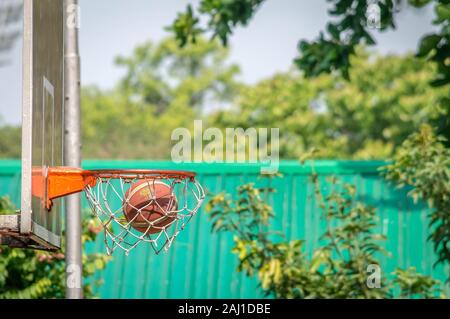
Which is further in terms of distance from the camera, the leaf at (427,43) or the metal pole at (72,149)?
the leaf at (427,43)

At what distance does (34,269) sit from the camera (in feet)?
36.7

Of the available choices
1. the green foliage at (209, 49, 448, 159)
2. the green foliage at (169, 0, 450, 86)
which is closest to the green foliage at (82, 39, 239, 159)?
the green foliage at (209, 49, 448, 159)

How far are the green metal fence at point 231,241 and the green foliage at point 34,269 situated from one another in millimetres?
1602

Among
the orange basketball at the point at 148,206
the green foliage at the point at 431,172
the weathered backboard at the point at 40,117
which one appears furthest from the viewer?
the green foliage at the point at 431,172

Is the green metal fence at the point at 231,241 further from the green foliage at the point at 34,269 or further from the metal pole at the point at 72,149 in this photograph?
the metal pole at the point at 72,149

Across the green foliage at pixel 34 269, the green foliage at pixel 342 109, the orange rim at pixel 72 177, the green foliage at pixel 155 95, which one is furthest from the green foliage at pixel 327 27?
the green foliage at pixel 155 95

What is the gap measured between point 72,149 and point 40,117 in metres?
2.41

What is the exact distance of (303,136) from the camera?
3784cm

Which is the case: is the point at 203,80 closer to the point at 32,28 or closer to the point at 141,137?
the point at 141,137

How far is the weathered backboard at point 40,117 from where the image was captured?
7.05 meters

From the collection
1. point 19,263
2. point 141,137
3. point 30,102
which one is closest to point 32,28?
point 30,102

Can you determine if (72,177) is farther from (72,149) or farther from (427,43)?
(427,43)

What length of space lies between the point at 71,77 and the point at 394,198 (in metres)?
4.82

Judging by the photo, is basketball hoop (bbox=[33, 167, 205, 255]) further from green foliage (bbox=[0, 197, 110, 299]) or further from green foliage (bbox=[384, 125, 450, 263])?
green foliage (bbox=[384, 125, 450, 263])
